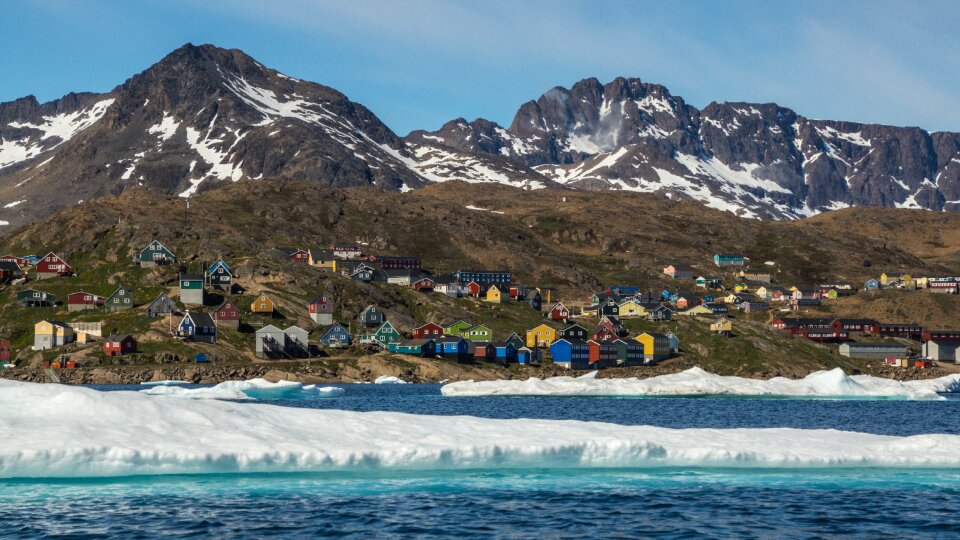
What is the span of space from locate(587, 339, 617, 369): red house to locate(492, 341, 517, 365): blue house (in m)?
14.6

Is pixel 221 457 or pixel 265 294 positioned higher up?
pixel 265 294

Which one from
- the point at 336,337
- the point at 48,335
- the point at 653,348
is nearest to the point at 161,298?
the point at 48,335

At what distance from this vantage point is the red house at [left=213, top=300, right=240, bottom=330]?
605 feet

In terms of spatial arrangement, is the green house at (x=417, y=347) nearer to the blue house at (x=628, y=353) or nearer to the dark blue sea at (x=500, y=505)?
the blue house at (x=628, y=353)

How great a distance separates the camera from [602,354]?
627 feet

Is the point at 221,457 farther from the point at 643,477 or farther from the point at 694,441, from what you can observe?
the point at 694,441

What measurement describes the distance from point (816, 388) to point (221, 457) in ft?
385

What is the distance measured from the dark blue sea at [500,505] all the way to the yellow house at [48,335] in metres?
140

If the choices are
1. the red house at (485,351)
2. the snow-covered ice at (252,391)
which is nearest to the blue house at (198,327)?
the snow-covered ice at (252,391)

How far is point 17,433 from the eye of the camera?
1590 inches

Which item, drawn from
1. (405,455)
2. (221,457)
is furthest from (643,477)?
(221,457)

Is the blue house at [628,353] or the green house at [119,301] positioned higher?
the green house at [119,301]

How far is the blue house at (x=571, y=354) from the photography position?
190 meters

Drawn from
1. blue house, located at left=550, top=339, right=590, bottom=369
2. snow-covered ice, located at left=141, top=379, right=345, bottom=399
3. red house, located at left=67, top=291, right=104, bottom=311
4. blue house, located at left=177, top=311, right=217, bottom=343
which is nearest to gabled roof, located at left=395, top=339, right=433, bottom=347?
blue house, located at left=550, top=339, right=590, bottom=369
